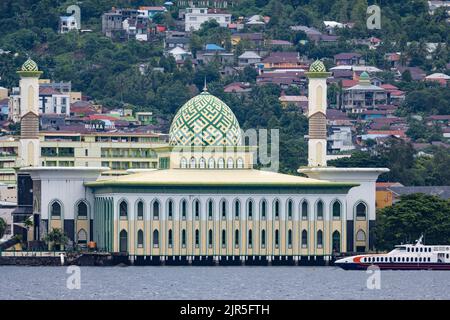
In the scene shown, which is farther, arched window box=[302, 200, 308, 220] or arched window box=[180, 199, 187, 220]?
arched window box=[302, 200, 308, 220]

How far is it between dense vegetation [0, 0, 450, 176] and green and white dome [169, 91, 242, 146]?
34844 mm

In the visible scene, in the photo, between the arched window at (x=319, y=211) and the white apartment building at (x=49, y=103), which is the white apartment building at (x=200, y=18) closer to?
the white apartment building at (x=49, y=103)

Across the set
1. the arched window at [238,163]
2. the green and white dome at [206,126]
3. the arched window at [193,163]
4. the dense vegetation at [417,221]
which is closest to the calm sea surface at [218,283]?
the dense vegetation at [417,221]

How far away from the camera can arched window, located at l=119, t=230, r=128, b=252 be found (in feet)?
233

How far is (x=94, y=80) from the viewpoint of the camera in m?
140

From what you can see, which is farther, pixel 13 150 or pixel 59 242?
pixel 13 150

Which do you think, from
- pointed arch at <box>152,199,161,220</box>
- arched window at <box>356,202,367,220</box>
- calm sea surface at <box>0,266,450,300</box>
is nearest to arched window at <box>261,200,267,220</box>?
calm sea surface at <box>0,266,450,300</box>

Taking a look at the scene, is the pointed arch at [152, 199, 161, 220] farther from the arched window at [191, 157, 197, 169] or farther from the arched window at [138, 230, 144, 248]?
the arched window at [191, 157, 197, 169]

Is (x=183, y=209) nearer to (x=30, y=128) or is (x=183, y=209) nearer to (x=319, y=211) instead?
(x=319, y=211)

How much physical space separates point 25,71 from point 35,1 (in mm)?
75903

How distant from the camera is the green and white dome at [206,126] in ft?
244
